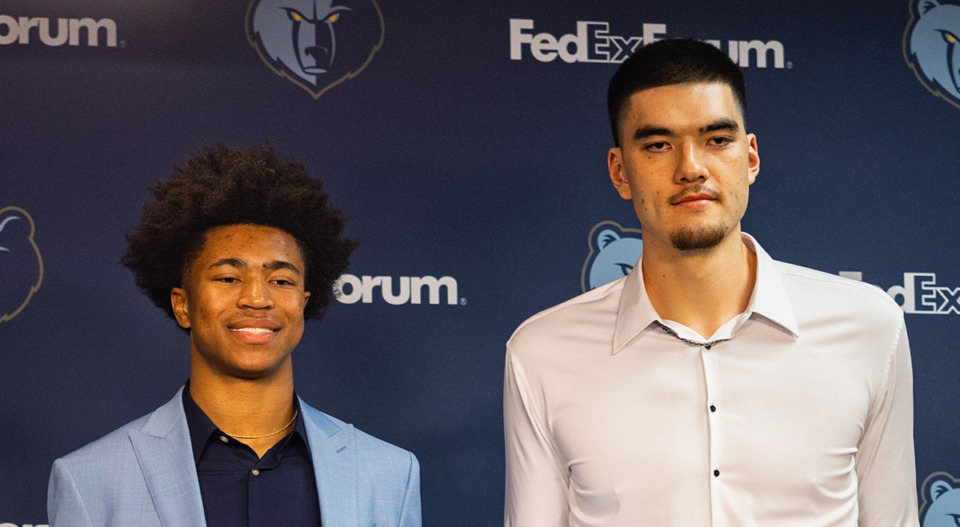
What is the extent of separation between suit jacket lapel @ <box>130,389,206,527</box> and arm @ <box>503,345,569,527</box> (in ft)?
2.06

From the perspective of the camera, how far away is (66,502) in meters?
2.05

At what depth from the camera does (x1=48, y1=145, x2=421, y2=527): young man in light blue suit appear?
2076 mm

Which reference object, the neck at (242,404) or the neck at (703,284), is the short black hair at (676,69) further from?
the neck at (242,404)

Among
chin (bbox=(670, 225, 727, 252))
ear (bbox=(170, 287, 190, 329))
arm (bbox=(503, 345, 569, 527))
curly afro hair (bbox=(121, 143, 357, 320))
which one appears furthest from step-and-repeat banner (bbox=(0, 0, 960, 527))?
chin (bbox=(670, 225, 727, 252))

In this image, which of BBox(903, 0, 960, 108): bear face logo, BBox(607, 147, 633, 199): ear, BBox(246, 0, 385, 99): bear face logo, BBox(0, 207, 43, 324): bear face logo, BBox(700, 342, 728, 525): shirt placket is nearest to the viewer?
BBox(700, 342, 728, 525): shirt placket

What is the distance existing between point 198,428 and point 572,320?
817 mm

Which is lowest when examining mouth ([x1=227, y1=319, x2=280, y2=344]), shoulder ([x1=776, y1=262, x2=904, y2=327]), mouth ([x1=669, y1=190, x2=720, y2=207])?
mouth ([x1=227, y1=319, x2=280, y2=344])

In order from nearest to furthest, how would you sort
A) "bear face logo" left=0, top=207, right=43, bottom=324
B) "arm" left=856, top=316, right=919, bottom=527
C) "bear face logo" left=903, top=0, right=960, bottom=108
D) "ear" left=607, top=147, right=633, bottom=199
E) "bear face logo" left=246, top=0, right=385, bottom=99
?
"arm" left=856, top=316, right=919, bottom=527 < "ear" left=607, top=147, right=633, bottom=199 < "bear face logo" left=0, top=207, right=43, bottom=324 < "bear face logo" left=246, top=0, right=385, bottom=99 < "bear face logo" left=903, top=0, right=960, bottom=108

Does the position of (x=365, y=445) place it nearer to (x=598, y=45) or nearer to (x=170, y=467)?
(x=170, y=467)

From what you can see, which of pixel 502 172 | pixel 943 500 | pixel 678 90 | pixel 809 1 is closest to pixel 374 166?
pixel 502 172

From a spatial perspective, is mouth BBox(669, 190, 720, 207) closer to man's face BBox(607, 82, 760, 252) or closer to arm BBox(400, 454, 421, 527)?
man's face BBox(607, 82, 760, 252)

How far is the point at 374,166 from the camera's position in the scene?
3115 mm

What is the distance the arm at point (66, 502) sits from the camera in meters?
2.03

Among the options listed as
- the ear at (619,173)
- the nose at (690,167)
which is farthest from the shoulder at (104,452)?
the nose at (690,167)
